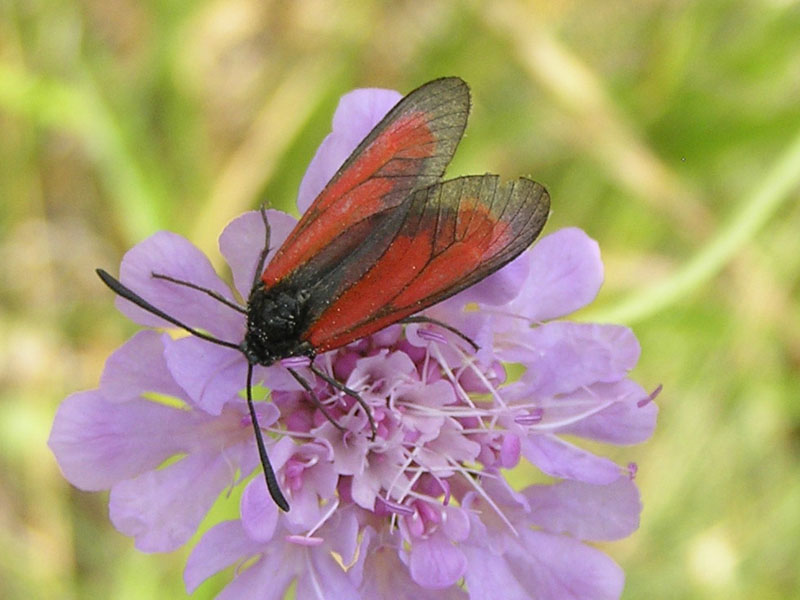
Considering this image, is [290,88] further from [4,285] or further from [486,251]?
[486,251]

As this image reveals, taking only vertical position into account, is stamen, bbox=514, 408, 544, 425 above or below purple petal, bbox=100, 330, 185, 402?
below

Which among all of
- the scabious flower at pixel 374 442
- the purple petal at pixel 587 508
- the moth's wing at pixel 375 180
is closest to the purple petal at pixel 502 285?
the scabious flower at pixel 374 442

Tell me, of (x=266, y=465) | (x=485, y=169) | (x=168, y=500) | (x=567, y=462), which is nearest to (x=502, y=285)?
(x=567, y=462)

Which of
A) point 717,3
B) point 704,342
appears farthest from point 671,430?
point 717,3

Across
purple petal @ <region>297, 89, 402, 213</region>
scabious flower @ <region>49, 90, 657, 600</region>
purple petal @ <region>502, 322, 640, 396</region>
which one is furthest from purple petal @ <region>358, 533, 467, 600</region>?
purple petal @ <region>297, 89, 402, 213</region>

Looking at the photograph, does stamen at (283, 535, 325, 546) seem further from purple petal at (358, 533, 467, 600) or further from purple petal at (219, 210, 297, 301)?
purple petal at (219, 210, 297, 301)

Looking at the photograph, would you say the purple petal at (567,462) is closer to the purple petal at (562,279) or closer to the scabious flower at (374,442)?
the scabious flower at (374,442)
